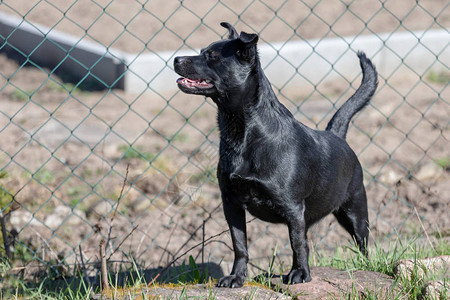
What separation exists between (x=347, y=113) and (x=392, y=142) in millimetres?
2477

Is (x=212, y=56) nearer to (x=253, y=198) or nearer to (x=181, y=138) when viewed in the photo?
(x=253, y=198)

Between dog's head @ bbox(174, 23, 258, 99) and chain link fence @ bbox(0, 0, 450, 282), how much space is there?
0.47 metres

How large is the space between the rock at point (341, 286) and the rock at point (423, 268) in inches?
2.9

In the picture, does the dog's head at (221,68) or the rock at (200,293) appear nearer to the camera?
the rock at (200,293)

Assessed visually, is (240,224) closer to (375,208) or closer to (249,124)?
(249,124)

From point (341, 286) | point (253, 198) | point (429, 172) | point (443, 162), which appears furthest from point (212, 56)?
point (443, 162)

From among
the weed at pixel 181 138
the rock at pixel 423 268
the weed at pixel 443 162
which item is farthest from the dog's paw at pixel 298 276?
the weed at pixel 181 138

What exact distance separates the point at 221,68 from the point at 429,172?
9.53 ft

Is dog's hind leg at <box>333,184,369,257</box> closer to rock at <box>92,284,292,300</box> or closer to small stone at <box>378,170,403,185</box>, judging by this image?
rock at <box>92,284,292,300</box>

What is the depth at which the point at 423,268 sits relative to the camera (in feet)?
9.41

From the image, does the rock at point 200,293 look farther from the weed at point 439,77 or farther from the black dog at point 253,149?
the weed at point 439,77

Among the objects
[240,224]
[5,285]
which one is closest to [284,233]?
[240,224]

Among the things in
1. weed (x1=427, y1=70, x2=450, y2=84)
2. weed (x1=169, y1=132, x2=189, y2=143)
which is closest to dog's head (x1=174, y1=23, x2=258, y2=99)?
weed (x1=169, y1=132, x2=189, y2=143)

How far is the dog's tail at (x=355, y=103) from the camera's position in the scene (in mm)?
3498
